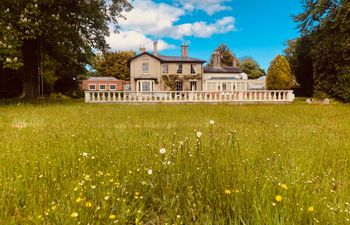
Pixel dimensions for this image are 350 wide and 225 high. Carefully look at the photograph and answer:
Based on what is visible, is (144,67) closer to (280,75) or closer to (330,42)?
(280,75)

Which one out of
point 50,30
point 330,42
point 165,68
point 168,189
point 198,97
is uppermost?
point 165,68

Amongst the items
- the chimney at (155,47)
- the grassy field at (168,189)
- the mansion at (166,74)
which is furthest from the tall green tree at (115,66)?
the grassy field at (168,189)

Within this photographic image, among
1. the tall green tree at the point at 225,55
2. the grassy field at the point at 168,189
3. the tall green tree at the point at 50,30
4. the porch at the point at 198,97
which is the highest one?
the tall green tree at the point at 225,55

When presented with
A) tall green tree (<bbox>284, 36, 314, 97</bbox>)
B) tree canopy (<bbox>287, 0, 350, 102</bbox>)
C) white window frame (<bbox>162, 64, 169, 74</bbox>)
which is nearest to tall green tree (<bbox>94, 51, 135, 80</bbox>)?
white window frame (<bbox>162, 64, 169, 74</bbox>)

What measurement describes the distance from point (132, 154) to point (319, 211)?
1960mm

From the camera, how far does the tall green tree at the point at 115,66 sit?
5606cm

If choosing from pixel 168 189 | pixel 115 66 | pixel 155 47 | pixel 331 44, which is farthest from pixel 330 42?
pixel 115 66

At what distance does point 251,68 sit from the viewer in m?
66.1

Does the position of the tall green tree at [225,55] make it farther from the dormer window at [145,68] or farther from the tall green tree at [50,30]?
the tall green tree at [50,30]

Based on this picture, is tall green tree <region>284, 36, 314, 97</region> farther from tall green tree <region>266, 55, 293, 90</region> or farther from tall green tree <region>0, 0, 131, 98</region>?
tall green tree <region>0, 0, 131, 98</region>

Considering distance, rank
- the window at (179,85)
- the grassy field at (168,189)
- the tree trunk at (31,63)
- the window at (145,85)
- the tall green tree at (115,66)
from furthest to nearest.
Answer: the tall green tree at (115,66) → the window at (179,85) → the window at (145,85) → the tree trunk at (31,63) → the grassy field at (168,189)

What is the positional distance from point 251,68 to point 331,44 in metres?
48.1

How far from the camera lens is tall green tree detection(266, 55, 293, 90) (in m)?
36.2

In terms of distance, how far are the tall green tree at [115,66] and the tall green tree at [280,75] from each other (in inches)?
1297
